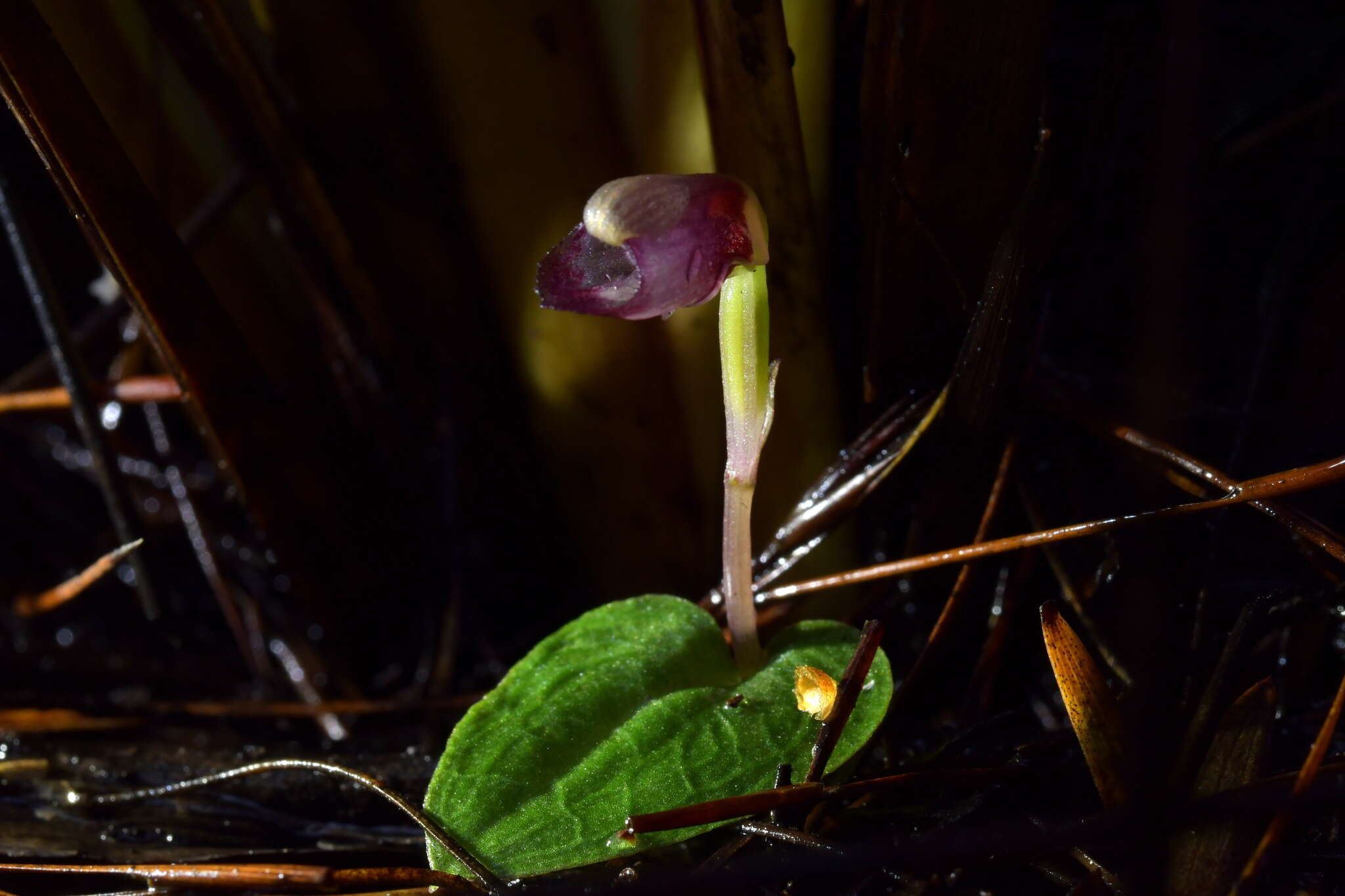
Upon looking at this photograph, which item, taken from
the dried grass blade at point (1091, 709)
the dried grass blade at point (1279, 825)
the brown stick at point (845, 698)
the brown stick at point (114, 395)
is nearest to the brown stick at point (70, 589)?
the brown stick at point (114, 395)

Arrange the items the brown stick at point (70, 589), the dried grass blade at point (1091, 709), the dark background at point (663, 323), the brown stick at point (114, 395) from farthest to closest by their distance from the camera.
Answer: the brown stick at point (114, 395) < the brown stick at point (70, 589) < the dark background at point (663, 323) < the dried grass blade at point (1091, 709)

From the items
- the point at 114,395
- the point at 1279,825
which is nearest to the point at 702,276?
the point at 1279,825

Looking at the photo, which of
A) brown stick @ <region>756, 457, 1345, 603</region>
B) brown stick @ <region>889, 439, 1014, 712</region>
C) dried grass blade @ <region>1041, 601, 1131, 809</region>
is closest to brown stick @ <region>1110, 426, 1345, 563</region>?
brown stick @ <region>756, 457, 1345, 603</region>

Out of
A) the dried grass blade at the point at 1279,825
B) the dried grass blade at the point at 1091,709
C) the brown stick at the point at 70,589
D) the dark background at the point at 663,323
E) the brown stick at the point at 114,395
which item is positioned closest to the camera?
the dried grass blade at the point at 1279,825

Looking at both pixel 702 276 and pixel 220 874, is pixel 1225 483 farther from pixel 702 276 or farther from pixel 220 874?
pixel 220 874

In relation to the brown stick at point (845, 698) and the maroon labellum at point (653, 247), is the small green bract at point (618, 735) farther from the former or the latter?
the maroon labellum at point (653, 247)

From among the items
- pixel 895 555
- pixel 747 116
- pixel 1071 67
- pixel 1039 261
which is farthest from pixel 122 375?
pixel 1071 67

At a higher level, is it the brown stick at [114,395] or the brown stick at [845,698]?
the brown stick at [114,395]

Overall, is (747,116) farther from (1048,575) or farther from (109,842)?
(109,842)

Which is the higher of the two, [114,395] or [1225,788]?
[114,395]
